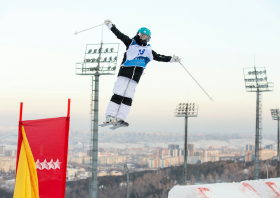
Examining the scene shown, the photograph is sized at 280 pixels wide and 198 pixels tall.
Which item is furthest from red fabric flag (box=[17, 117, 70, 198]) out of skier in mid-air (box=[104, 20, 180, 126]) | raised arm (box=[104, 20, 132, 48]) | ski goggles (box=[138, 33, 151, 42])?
ski goggles (box=[138, 33, 151, 42])

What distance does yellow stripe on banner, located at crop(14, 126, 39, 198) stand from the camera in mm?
3338

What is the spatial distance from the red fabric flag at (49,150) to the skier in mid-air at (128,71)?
36.5 inches

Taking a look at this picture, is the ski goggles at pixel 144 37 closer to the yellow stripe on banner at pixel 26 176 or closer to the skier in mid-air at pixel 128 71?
the skier in mid-air at pixel 128 71

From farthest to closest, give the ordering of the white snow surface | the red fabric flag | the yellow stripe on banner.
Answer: the white snow surface < the red fabric flag < the yellow stripe on banner

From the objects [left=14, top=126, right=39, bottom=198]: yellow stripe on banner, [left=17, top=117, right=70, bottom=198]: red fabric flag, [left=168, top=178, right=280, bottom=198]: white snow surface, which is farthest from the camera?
[left=168, top=178, right=280, bottom=198]: white snow surface

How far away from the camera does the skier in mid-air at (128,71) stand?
4.55 metres

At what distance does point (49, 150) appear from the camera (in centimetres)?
375

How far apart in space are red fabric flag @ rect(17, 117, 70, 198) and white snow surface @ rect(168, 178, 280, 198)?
64.3 inches

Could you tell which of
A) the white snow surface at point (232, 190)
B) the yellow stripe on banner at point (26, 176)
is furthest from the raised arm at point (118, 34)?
the white snow surface at point (232, 190)

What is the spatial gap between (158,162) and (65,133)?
224 ft

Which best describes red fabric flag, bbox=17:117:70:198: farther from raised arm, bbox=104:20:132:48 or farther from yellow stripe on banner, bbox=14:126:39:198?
raised arm, bbox=104:20:132:48

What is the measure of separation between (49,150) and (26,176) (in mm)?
431

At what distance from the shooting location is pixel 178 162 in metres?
64.2

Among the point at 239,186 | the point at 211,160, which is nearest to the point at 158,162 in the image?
the point at 211,160
